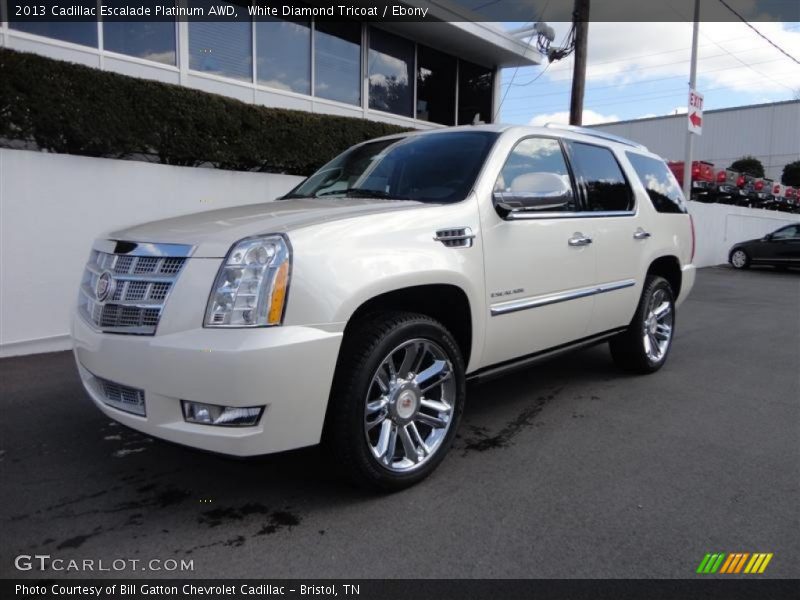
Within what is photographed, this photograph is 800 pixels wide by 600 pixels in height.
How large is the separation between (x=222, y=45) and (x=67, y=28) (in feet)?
8.56

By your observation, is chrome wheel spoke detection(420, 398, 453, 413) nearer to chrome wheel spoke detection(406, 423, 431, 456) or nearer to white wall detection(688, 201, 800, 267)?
chrome wheel spoke detection(406, 423, 431, 456)

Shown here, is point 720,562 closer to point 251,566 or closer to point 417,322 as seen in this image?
point 417,322

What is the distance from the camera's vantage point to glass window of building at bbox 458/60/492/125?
1568 cm

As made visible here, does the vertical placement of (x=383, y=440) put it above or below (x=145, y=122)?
below

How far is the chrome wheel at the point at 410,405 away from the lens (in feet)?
9.57

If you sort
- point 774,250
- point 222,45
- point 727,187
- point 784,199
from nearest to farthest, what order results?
point 222,45 → point 774,250 → point 727,187 → point 784,199

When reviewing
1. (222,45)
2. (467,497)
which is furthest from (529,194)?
(222,45)

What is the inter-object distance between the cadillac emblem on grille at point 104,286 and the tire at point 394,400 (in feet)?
3.69

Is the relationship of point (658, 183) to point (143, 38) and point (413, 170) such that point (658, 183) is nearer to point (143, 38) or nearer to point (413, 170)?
point (413, 170)

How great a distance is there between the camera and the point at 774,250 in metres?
17.5

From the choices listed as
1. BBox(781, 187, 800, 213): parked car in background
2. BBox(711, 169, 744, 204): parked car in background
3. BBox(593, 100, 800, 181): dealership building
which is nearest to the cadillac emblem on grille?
Answer: BBox(711, 169, 744, 204): parked car in background

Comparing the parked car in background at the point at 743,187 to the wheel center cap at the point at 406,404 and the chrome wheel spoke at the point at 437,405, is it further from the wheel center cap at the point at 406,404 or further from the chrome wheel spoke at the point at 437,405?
the wheel center cap at the point at 406,404

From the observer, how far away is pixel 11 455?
346cm

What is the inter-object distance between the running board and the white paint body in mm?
44
